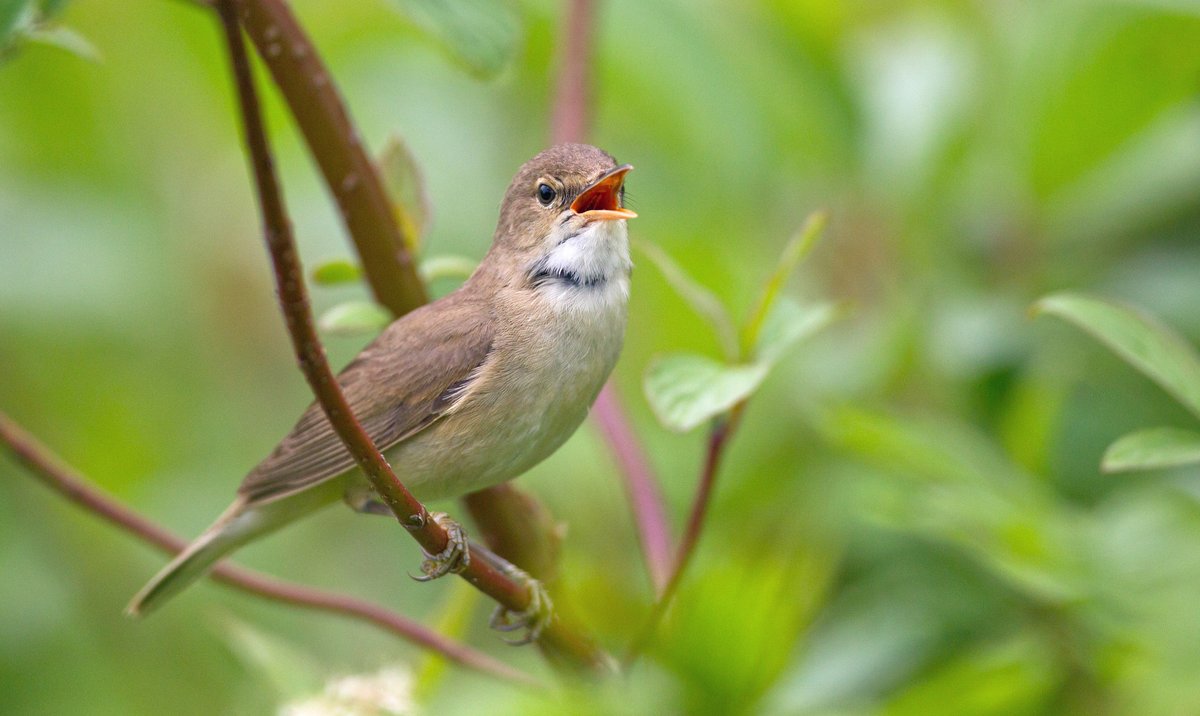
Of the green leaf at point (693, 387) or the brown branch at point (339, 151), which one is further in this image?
the brown branch at point (339, 151)

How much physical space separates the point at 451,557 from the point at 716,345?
141 cm

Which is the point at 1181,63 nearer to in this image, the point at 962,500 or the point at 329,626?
the point at 962,500

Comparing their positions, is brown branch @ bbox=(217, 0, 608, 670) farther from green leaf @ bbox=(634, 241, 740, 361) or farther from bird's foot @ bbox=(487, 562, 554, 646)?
green leaf @ bbox=(634, 241, 740, 361)

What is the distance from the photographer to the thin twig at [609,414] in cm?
246

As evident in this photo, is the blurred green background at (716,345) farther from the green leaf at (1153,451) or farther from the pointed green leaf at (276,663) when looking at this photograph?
the green leaf at (1153,451)

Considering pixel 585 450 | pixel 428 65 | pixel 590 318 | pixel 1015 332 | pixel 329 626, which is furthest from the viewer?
pixel 428 65

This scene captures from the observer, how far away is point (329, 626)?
13.3 feet

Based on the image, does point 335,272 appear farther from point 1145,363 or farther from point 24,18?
point 1145,363

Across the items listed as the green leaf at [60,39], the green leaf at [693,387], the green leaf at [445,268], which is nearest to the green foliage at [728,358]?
the green leaf at [693,387]

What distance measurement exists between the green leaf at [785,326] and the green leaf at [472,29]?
625mm

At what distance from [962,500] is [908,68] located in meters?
1.84

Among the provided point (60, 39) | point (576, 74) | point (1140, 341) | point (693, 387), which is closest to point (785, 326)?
point (693, 387)

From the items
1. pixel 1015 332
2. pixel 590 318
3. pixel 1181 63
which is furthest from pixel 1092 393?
pixel 590 318

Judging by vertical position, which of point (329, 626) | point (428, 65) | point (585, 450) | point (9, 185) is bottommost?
point (329, 626)
